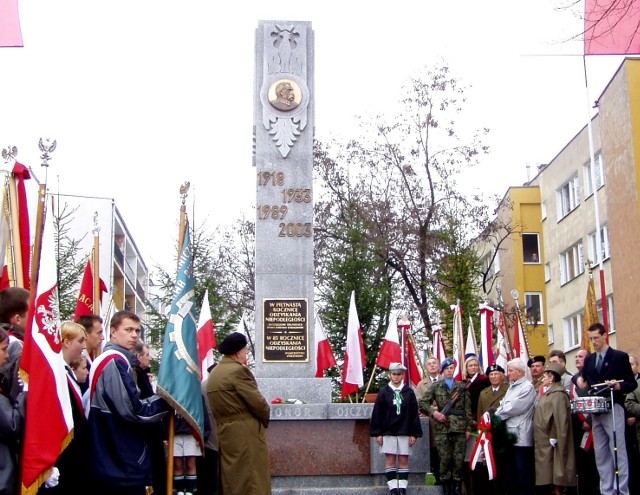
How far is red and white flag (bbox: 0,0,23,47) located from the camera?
1351 cm

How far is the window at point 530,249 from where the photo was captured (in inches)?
1507

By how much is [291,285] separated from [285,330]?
2.30ft

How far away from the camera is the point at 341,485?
12516 millimetres

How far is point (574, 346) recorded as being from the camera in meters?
32.9

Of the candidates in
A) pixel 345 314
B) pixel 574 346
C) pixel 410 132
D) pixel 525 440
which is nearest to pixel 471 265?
pixel 345 314

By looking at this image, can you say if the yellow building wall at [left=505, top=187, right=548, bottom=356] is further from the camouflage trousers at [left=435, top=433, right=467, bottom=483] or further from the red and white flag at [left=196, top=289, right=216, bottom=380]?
the camouflage trousers at [left=435, top=433, right=467, bottom=483]

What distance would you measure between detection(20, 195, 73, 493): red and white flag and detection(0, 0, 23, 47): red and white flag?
798 cm

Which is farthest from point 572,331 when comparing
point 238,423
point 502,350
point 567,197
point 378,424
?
point 238,423

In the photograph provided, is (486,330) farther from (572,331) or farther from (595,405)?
(572,331)

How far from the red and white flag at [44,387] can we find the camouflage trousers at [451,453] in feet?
22.8

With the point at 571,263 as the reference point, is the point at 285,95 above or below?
below

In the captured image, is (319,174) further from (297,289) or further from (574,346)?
(297,289)

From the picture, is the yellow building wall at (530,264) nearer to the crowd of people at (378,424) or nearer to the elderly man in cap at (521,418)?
the crowd of people at (378,424)

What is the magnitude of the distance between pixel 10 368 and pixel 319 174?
912 inches
